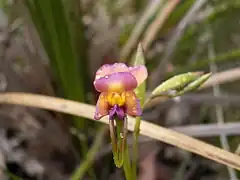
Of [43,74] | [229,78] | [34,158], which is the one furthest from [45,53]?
[229,78]

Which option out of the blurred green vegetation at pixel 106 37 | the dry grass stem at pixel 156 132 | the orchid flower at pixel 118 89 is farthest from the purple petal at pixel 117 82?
the blurred green vegetation at pixel 106 37

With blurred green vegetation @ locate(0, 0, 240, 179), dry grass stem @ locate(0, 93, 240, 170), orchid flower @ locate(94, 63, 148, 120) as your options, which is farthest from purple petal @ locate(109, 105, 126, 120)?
blurred green vegetation @ locate(0, 0, 240, 179)

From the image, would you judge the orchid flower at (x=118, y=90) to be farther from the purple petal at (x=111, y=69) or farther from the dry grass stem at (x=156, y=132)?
the dry grass stem at (x=156, y=132)

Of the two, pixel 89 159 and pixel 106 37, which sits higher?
pixel 106 37

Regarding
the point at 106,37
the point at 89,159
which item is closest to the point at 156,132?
the point at 89,159

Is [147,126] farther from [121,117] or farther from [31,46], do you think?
[31,46]

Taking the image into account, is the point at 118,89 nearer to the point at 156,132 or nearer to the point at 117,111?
the point at 117,111
